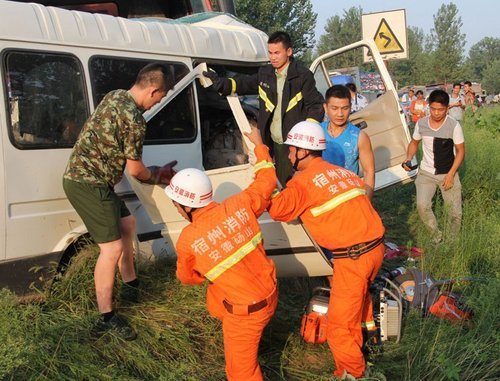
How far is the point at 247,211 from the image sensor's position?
3.26 metres

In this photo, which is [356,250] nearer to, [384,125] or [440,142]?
[384,125]

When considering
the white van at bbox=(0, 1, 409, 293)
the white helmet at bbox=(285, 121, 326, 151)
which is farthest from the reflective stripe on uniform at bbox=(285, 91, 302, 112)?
the white helmet at bbox=(285, 121, 326, 151)

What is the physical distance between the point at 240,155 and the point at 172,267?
134cm

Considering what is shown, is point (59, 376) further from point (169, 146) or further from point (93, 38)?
point (93, 38)

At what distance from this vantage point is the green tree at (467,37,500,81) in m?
125

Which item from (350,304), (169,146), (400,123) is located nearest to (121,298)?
(169,146)

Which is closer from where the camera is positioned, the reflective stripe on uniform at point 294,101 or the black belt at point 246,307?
the black belt at point 246,307

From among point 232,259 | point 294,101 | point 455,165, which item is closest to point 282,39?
point 294,101

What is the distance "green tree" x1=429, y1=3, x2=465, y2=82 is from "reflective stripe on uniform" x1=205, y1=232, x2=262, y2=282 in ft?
221

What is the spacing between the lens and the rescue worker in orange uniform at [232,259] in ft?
10.4

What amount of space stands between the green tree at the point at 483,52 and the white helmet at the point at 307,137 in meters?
133

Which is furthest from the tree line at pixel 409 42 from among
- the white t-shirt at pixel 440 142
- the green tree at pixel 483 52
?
the white t-shirt at pixel 440 142

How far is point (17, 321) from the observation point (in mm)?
3355

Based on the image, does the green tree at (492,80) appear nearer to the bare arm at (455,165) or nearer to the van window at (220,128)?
the bare arm at (455,165)
